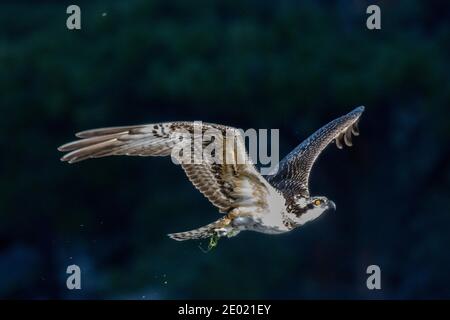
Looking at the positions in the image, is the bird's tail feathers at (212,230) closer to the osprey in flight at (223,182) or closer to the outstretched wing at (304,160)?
the osprey in flight at (223,182)

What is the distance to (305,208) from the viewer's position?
657 cm

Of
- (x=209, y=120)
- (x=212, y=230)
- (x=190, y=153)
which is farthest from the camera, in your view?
(x=209, y=120)

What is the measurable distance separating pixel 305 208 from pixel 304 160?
581mm

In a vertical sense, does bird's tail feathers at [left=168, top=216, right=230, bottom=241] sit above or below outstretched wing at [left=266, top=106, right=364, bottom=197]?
below

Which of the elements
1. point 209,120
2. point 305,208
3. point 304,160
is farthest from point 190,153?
point 209,120

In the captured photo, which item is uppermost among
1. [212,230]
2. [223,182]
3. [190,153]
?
[190,153]

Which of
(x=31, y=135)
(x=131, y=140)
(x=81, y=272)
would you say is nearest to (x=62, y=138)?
(x=31, y=135)

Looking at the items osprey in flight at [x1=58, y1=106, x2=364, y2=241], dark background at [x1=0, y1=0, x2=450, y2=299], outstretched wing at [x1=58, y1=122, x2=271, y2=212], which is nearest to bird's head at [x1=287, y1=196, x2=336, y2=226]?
osprey in flight at [x1=58, y1=106, x2=364, y2=241]

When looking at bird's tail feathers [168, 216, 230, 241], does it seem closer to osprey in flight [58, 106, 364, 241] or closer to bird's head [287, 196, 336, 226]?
osprey in flight [58, 106, 364, 241]

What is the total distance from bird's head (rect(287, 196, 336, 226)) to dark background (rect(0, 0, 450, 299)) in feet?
16.2

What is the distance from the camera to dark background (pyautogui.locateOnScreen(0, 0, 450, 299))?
472 inches

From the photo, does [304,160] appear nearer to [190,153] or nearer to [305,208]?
[305,208]

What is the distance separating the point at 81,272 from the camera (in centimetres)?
1301

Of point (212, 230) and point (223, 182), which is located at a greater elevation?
point (223, 182)
